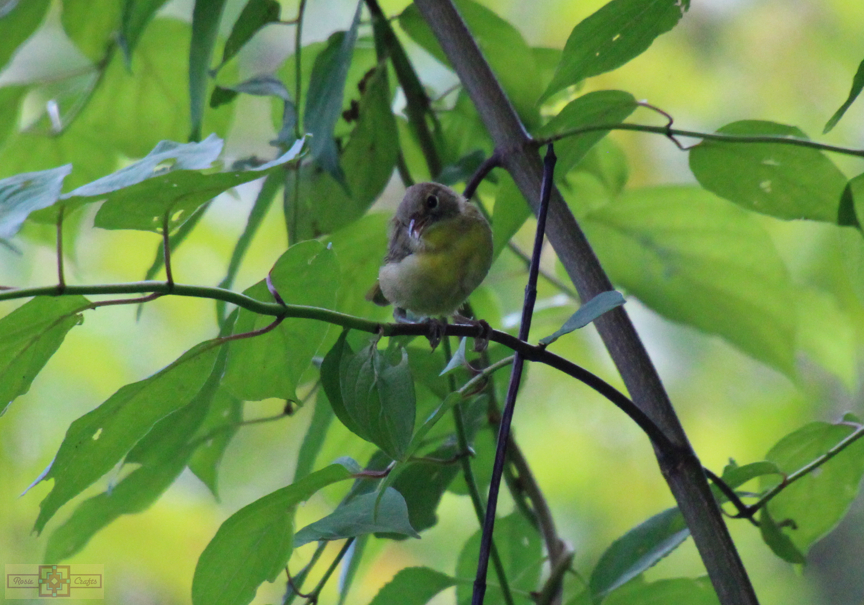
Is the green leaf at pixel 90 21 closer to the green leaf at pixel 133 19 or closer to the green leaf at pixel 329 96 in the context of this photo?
the green leaf at pixel 133 19

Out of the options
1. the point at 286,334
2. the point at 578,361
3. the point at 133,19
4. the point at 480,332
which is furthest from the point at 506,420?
the point at 578,361

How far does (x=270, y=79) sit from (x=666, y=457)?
26.5 inches

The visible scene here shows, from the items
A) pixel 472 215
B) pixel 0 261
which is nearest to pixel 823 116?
pixel 472 215

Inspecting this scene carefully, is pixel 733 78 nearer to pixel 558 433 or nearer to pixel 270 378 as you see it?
pixel 558 433

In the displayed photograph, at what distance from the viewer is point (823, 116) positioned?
8.47 ft

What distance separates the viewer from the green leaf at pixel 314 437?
107 centimetres

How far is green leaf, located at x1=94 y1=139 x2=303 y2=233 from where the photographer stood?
580mm

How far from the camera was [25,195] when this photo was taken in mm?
554

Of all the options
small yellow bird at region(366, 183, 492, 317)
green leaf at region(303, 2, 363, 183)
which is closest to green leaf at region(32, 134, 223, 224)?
green leaf at region(303, 2, 363, 183)

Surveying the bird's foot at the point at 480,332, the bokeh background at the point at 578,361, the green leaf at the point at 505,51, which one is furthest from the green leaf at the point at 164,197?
the bokeh background at the point at 578,361

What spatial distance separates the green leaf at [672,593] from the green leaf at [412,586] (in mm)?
217

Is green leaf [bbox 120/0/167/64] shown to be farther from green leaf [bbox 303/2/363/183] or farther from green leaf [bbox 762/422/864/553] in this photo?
green leaf [bbox 762/422/864/553]

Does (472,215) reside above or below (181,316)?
below

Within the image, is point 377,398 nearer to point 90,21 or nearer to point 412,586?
point 412,586
